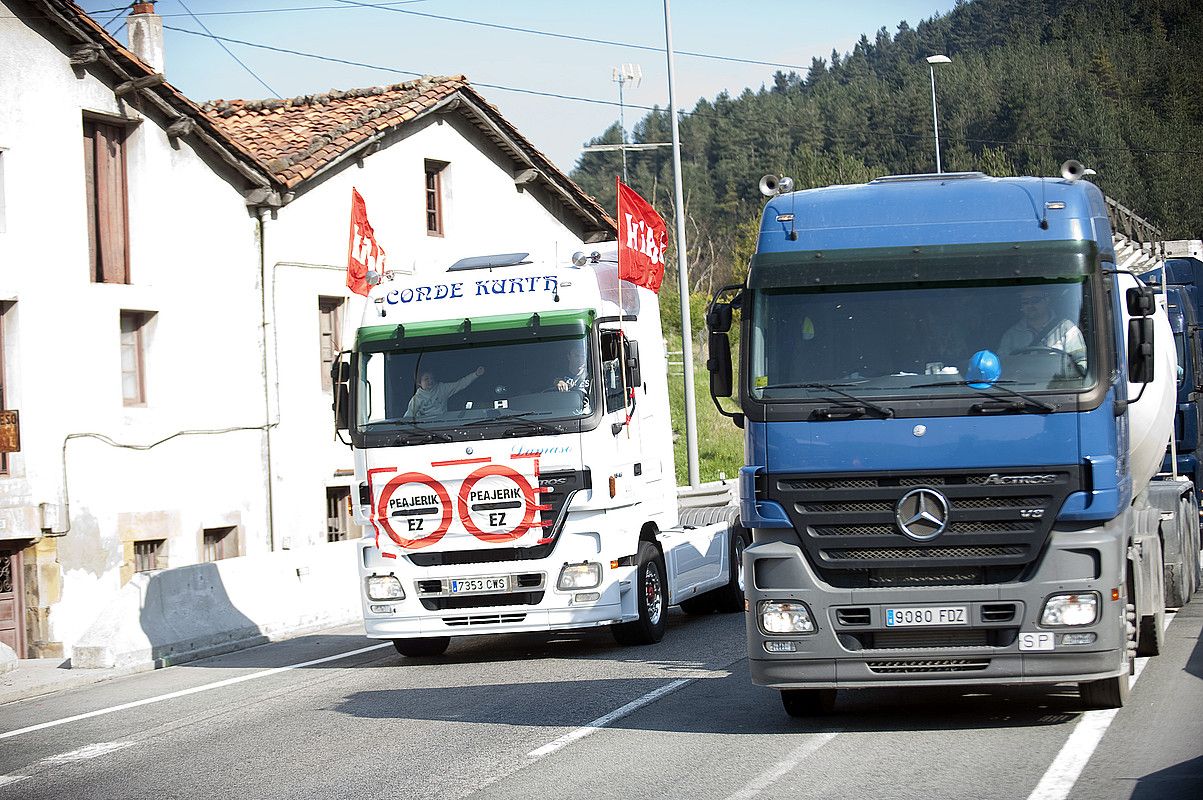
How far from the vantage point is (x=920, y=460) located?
8586 mm

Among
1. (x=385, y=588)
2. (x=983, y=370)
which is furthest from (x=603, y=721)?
(x=385, y=588)

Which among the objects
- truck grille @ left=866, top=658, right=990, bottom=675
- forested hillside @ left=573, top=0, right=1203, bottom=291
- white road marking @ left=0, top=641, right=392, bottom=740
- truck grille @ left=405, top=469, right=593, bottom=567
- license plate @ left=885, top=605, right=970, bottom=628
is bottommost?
white road marking @ left=0, top=641, right=392, bottom=740

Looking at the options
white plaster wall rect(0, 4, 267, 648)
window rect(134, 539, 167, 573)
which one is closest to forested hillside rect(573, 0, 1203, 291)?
white plaster wall rect(0, 4, 267, 648)

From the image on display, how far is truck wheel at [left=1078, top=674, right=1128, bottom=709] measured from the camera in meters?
9.07

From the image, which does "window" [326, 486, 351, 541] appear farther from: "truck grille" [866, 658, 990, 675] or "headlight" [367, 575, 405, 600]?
"truck grille" [866, 658, 990, 675]

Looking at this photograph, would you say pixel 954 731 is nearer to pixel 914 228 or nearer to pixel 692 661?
pixel 914 228

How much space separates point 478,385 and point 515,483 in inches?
36.4

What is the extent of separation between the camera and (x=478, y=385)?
13.3m

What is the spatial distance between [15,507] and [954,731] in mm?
14504

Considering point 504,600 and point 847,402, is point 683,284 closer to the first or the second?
point 504,600

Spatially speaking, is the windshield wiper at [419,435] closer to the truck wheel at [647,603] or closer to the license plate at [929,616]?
the truck wheel at [647,603]

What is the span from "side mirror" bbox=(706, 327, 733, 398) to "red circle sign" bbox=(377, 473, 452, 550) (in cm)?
435

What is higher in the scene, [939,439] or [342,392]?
[342,392]

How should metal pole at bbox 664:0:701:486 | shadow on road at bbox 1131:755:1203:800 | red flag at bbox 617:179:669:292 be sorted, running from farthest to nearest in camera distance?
1. metal pole at bbox 664:0:701:486
2. red flag at bbox 617:179:669:292
3. shadow on road at bbox 1131:755:1203:800
